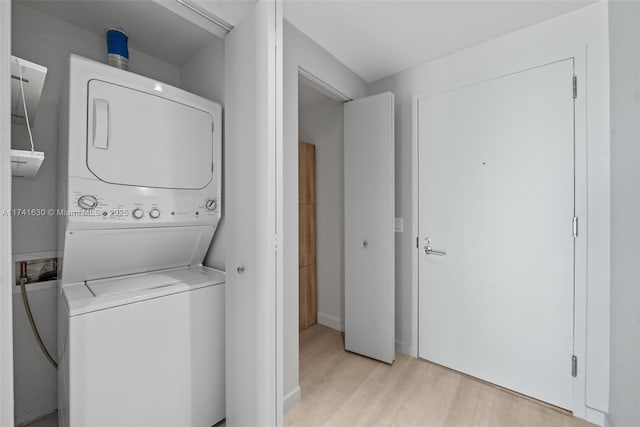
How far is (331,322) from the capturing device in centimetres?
296

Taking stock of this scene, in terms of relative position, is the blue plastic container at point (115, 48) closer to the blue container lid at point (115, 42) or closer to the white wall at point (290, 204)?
the blue container lid at point (115, 42)

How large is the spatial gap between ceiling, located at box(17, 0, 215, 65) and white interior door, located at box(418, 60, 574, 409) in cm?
175

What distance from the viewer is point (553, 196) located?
169 cm

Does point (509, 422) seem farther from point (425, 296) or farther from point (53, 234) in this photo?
point (53, 234)

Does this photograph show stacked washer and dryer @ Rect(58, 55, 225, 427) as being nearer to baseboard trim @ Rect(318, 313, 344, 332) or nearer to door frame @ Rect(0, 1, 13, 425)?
door frame @ Rect(0, 1, 13, 425)

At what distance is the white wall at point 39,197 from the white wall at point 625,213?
2.90m

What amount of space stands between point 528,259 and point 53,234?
2.88 metres

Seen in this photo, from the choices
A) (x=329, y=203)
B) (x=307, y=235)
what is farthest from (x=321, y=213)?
(x=307, y=235)

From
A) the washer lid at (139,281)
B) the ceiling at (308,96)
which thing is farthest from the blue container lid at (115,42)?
the ceiling at (308,96)

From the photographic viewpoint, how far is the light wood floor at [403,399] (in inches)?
63.1

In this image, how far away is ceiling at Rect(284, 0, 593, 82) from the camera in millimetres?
1581

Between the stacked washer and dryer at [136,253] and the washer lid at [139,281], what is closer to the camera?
the stacked washer and dryer at [136,253]

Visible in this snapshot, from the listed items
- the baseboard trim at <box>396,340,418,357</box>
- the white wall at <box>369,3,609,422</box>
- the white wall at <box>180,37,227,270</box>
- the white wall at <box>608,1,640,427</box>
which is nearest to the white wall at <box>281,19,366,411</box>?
the white wall at <box>180,37,227,270</box>

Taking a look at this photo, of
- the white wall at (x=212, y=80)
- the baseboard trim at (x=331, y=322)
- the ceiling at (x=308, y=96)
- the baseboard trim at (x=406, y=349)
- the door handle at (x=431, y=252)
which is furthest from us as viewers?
the baseboard trim at (x=331, y=322)
